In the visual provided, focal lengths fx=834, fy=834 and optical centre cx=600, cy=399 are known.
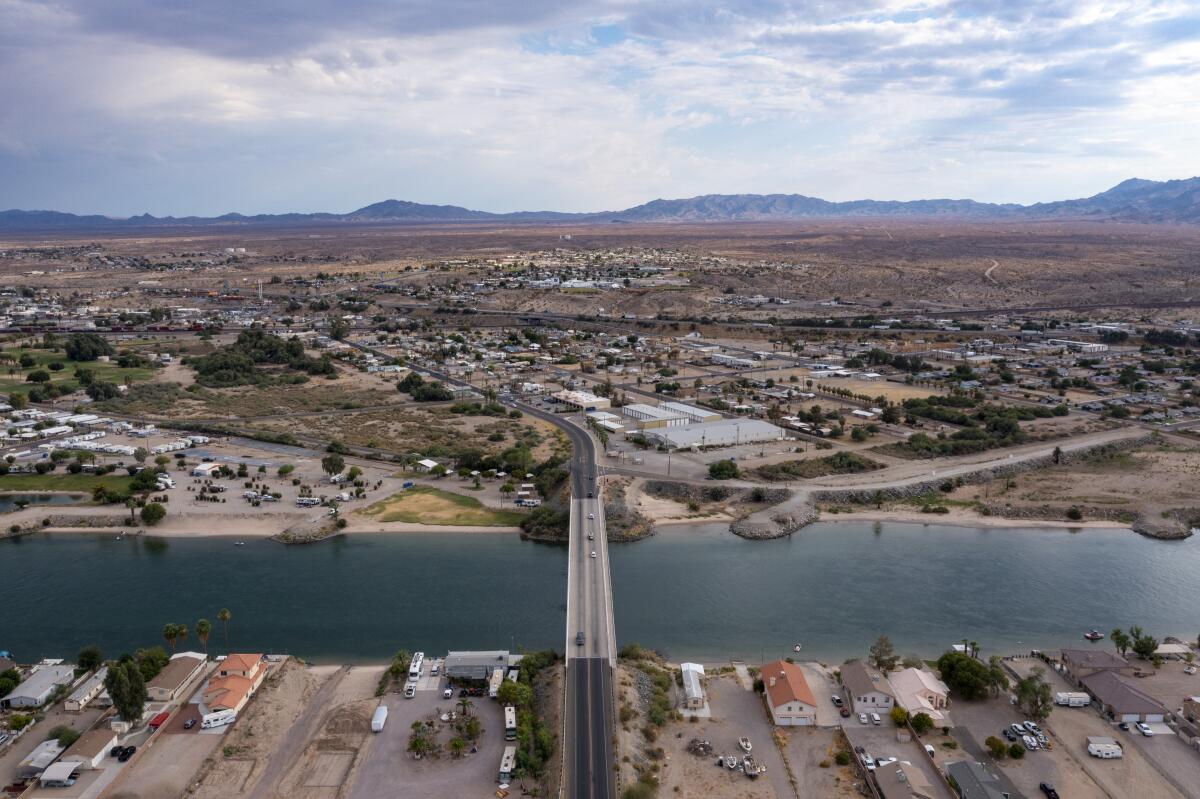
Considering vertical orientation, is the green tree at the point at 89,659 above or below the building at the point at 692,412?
below

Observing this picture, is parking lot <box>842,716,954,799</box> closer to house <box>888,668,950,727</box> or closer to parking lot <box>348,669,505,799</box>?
house <box>888,668,950,727</box>

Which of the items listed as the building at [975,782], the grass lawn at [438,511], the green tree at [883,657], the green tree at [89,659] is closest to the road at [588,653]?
the grass lawn at [438,511]

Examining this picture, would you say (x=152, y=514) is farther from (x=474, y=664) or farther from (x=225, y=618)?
(x=474, y=664)

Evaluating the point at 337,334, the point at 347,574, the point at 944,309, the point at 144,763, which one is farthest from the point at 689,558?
the point at 944,309

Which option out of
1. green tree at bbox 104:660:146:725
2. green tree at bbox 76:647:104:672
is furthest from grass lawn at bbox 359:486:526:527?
green tree at bbox 104:660:146:725

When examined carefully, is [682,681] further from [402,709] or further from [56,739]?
[56,739]

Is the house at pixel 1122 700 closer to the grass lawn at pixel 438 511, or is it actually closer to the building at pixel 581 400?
the grass lawn at pixel 438 511
